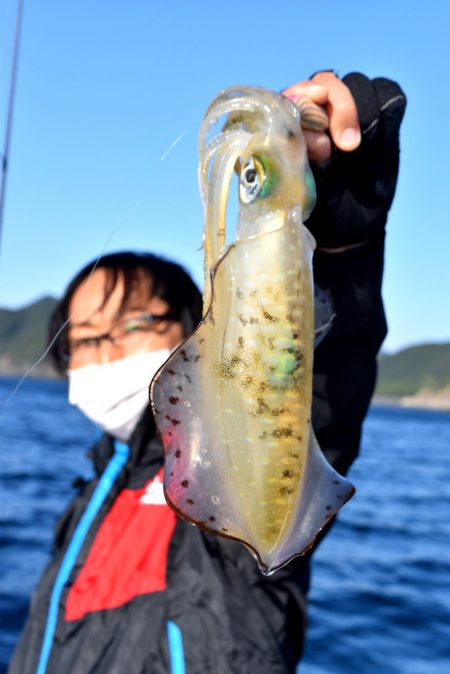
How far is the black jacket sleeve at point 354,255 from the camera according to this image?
181cm

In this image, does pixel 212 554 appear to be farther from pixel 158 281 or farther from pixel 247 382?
pixel 247 382

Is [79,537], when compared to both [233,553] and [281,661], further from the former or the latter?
[281,661]

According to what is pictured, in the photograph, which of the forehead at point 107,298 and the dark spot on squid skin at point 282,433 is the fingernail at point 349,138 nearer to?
the dark spot on squid skin at point 282,433

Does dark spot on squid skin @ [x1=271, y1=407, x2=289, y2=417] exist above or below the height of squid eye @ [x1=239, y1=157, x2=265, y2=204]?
below

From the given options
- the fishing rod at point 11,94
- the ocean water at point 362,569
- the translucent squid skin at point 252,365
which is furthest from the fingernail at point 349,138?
the ocean water at point 362,569

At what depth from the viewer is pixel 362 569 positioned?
957 cm

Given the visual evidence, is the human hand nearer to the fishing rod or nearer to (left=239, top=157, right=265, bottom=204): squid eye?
(left=239, top=157, right=265, bottom=204): squid eye

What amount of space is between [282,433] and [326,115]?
0.73 metres

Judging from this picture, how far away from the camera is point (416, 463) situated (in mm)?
25531

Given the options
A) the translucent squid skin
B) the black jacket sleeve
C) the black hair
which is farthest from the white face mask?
the translucent squid skin

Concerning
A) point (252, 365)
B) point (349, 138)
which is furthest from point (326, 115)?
point (252, 365)

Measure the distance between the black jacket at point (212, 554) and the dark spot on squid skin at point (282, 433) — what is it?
0.73 m

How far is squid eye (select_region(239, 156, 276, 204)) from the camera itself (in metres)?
1.27

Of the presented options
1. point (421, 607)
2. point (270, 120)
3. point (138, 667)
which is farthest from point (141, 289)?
point (421, 607)
